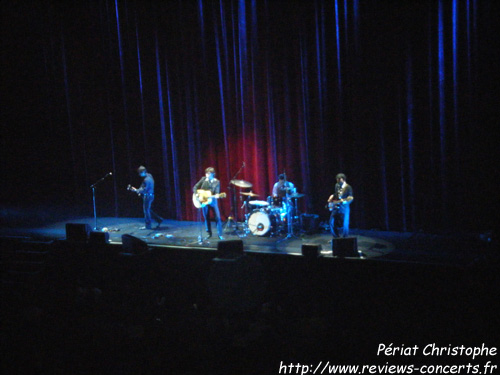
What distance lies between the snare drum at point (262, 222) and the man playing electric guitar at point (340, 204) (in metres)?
1.49

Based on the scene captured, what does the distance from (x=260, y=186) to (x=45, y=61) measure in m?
8.83

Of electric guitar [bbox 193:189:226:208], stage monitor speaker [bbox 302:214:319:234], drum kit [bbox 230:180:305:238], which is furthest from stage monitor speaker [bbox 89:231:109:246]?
stage monitor speaker [bbox 302:214:319:234]

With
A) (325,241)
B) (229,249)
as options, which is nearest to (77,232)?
(229,249)

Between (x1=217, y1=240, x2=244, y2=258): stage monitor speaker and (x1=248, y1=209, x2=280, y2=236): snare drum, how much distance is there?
4.82m

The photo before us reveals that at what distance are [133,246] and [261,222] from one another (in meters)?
4.80

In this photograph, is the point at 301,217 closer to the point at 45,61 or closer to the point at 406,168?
the point at 406,168

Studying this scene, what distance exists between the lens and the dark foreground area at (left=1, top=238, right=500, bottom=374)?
13.9ft

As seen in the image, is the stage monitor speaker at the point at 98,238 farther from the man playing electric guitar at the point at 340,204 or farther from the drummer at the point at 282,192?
the man playing electric guitar at the point at 340,204

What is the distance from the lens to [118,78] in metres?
14.7

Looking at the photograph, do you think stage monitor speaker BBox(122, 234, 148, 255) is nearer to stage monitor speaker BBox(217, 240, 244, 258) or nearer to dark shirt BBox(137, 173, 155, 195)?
stage monitor speaker BBox(217, 240, 244, 258)

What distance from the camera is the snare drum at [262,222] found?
10820 mm

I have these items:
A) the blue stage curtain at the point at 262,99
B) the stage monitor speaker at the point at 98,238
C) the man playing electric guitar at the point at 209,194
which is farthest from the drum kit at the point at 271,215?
the stage monitor speaker at the point at 98,238

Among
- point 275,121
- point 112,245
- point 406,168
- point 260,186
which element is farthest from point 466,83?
point 112,245

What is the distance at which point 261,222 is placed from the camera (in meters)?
10.9
